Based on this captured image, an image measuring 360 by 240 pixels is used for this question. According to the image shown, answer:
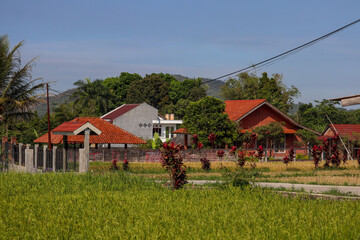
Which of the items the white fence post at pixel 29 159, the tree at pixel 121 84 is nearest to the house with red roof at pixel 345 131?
the white fence post at pixel 29 159

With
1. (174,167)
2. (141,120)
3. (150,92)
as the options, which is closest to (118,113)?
(141,120)

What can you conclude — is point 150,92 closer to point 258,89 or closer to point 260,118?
point 258,89

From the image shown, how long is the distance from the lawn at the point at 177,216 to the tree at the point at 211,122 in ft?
112

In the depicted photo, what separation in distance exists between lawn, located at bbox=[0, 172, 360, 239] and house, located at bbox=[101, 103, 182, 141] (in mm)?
61284

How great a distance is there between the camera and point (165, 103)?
11294 cm

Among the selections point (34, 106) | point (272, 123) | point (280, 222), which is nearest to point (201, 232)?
point (280, 222)

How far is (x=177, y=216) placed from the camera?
9.86 metres

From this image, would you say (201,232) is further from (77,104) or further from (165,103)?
(165,103)

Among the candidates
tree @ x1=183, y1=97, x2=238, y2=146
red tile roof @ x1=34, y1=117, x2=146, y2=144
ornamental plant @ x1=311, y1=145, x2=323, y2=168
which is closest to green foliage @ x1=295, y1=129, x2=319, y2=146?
tree @ x1=183, y1=97, x2=238, y2=146

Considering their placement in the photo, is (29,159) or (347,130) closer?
(29,159)

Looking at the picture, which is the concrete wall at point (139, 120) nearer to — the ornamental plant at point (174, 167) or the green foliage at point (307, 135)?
the green foliage at point (307, 135)

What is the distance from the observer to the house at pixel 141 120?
249 ft

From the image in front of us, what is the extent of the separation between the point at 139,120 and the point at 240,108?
27711 millimetres

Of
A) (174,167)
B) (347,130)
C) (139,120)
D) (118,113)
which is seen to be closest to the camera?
(174,167)
